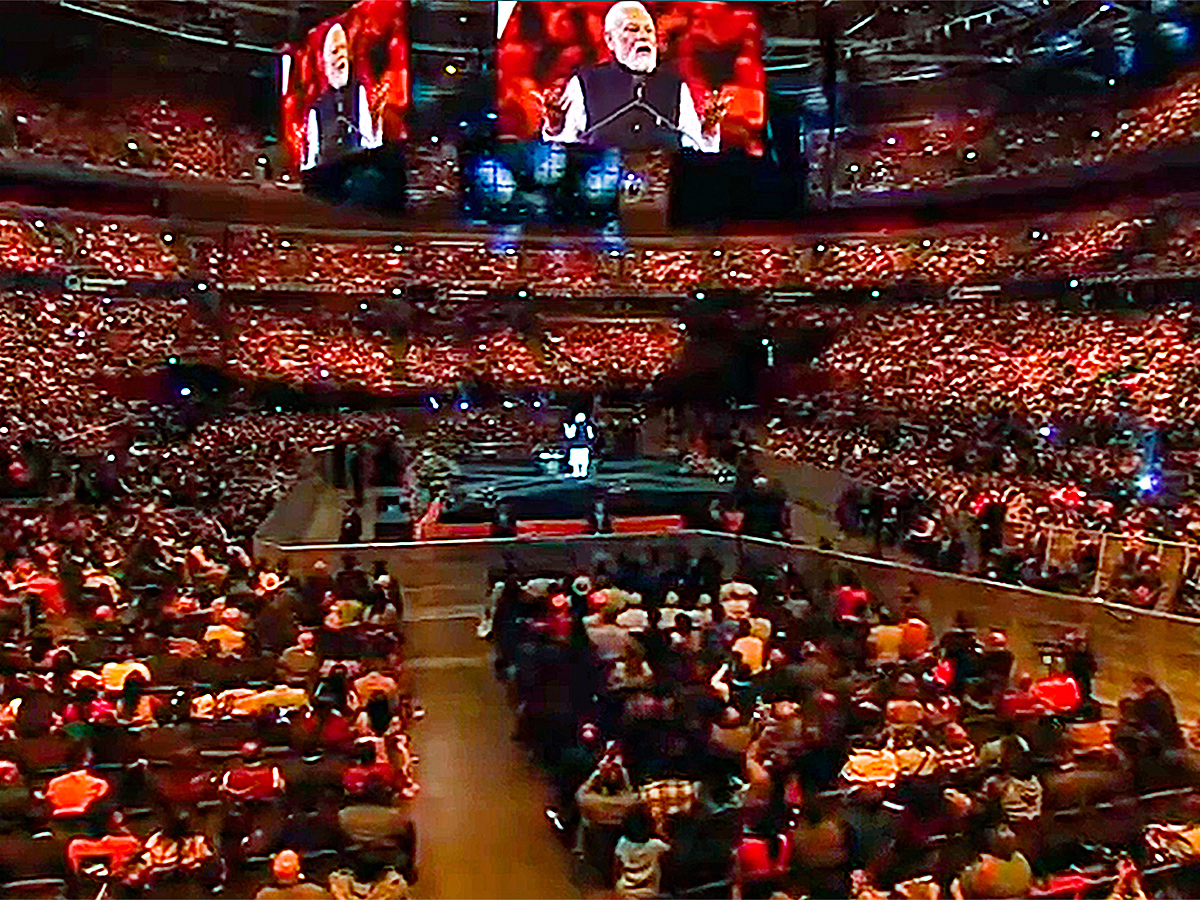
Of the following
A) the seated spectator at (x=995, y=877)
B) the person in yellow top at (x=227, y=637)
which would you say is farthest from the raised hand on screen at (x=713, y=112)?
the seated spectator at (x=995, y=877)

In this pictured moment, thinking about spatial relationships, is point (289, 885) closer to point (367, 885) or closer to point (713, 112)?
point (367, 885)

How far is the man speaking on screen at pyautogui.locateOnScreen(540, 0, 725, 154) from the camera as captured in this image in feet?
37.2

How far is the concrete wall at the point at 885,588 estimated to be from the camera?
11711mm

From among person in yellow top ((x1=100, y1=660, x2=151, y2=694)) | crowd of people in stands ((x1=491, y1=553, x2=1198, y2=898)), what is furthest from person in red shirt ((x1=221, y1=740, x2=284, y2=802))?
crowd of people in stands ((x1=491, y1=553, x2=1198, y2=898))

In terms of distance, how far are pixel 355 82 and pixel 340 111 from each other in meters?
0.38

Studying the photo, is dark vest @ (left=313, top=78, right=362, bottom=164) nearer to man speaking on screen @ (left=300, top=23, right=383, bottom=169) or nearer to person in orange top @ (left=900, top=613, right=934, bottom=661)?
man speaking on screen @ (left=300, top=23, right=383, bottom=169)

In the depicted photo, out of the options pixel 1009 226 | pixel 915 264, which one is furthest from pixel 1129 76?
pixel 915 264

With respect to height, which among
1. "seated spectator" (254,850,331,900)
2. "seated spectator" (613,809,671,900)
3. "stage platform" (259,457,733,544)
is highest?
"stage platform" (259,457,733,544)

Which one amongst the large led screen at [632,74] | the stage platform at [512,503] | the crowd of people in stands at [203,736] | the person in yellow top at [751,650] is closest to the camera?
the crowd of people in stands at [203,736]

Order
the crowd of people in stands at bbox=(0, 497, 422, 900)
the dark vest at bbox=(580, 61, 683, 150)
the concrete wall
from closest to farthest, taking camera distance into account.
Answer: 1. the crowd of people in stands at bbox=(0, 497, 422, 900)
2. the dark vest at bbox=(580, 61, 683, 150)
3. the concrete wall

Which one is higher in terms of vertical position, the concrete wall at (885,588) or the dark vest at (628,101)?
the dark vest at (628,101)

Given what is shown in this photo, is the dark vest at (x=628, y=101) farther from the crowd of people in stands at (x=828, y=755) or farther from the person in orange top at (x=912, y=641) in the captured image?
the person in orange top at (x=912, y=641)

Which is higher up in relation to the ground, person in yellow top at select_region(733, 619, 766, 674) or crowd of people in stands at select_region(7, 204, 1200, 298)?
crowd of people in stands at select_region(7, 204, 1200, 298)

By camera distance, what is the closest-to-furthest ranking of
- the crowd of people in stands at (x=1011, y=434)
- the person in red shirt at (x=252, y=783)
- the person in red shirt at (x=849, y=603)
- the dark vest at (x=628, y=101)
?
the person in red shirt at (x=252, y=783), the dark vest at (x=628, y=101), the person in red shirt at (x=849, y=603), the crowd of people in stands at (x=1011, y=434)
